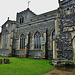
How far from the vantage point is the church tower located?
10.2 metres

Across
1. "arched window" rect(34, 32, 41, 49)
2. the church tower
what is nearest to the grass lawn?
the church tower

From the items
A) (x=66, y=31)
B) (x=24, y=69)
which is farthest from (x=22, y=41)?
(x=24, y=69)

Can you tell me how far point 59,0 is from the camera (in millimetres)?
12086

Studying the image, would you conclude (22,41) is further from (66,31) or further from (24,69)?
(24,69)

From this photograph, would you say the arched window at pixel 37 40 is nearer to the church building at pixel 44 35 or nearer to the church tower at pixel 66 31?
the church building at pixel 44 35

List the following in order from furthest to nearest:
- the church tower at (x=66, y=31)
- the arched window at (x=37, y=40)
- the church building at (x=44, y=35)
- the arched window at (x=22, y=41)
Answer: the arched window at (x=22, y=41), the arched window at (x=37, y=40), the church building at (x=44, y=35), the church tower at (x=66, y=31)

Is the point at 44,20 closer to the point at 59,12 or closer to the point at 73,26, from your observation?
the point at 59,12

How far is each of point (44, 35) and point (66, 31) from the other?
7.99 m

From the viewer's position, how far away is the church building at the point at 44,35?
1066cm

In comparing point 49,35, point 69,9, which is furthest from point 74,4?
point 49,35

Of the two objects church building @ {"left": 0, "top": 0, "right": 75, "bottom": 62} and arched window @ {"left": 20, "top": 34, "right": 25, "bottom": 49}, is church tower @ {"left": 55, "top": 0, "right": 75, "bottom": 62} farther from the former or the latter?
arched window @ {"left": 20, "top": 34, "right": 25, "bottom": 49}

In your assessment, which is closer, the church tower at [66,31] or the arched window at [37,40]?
the church tower at [66,31]

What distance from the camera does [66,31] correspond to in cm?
1081

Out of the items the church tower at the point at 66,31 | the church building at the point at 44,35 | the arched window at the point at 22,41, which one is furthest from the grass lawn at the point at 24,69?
the arched window at the point at 22,41
